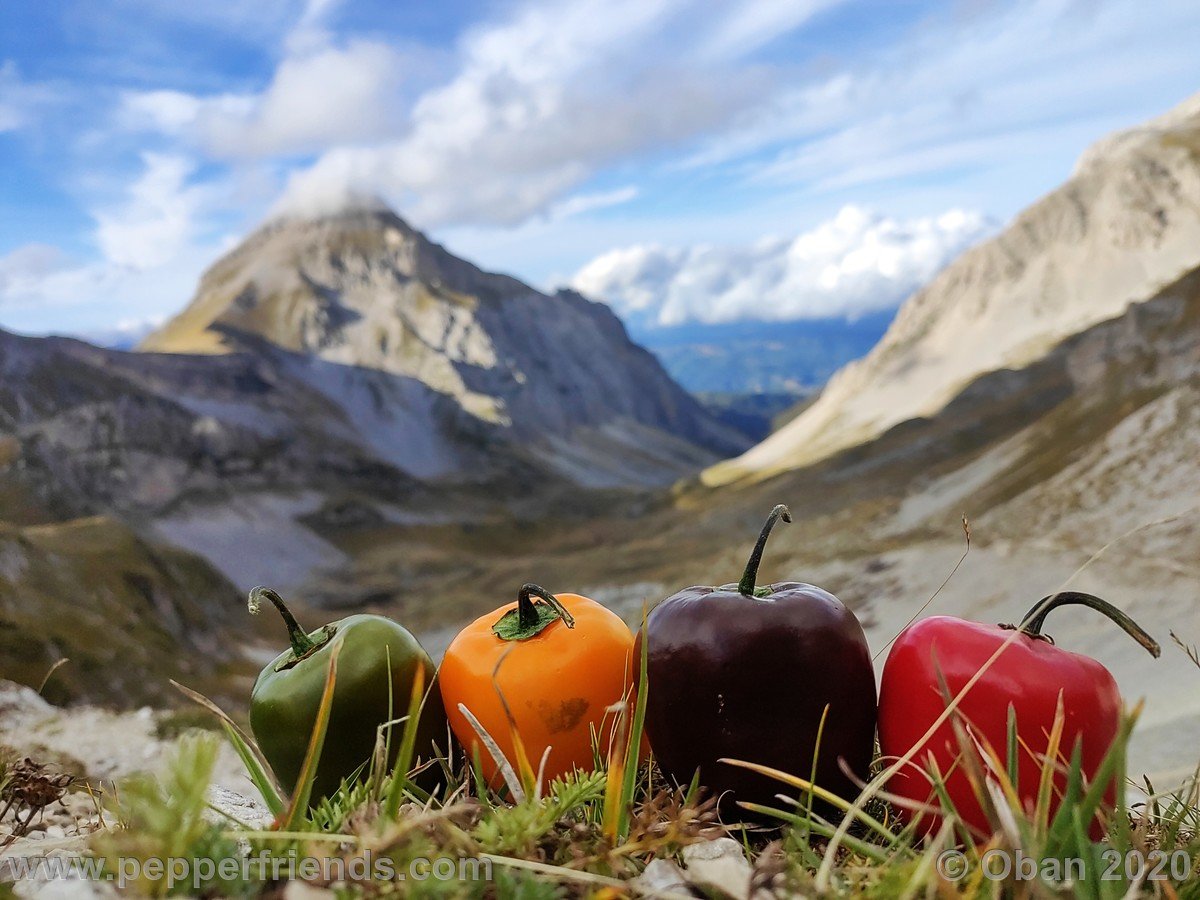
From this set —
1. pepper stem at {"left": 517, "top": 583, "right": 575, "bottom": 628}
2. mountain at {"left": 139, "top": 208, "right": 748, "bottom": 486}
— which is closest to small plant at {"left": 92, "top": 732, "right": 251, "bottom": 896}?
pepper stem at {"left": 517, "top": 583, "right": 575, "bottom": 628}

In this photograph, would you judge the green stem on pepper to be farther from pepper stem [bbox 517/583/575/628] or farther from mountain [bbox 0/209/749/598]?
mountain [bbox 0/209/749/598]

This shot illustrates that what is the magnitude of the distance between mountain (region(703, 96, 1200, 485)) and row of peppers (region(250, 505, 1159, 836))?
91.7 metres

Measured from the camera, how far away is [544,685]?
9.39 ft

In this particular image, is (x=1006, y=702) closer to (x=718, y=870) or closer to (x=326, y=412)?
(x=718, y=870)

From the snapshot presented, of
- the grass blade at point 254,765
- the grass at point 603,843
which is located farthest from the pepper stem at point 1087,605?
the grass blade at point 254,765

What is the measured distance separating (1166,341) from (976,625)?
51485 mm

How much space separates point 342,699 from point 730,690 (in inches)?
48.9

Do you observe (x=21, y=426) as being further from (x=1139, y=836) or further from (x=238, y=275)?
(x=1139, y=836)

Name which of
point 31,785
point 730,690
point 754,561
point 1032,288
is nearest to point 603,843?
point 730,690

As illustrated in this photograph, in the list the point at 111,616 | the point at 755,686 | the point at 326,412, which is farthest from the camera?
the point at 326,412

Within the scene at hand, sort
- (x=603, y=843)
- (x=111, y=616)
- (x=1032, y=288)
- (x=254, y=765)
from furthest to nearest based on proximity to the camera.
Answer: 1. (x=1032, y=288)
2. (x=111, y=616)
3. (x=254, y=765)
4. (x=603, y=843)

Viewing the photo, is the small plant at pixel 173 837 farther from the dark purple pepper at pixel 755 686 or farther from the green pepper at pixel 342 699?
the dark purple pepper at pixel 755 686

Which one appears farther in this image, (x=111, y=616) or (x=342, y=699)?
(x=111, y=616)

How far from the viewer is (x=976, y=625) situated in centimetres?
273
